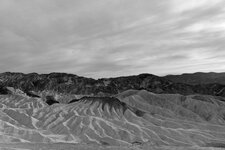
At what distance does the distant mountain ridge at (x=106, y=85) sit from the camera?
6329 inches

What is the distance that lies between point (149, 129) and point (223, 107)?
1622 inches

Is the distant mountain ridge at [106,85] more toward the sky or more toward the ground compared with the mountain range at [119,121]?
more toward the sky

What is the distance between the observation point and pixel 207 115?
97.0 metres

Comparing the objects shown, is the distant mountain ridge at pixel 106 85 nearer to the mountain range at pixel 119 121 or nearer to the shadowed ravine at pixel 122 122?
the mountain range at pixel 119 121

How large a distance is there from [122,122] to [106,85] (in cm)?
9752

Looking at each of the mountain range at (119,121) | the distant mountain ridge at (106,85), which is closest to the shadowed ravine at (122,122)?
the mountain range at (119,121)

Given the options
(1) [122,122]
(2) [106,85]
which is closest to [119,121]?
(1) [122,122]

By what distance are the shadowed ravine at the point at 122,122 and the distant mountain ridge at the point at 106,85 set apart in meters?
46.5

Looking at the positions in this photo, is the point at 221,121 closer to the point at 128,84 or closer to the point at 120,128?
the point at 120,128

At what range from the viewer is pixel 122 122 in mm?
80562

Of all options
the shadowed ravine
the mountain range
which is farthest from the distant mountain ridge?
the shadowed ravine

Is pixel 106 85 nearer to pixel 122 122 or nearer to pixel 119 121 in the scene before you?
pixel 119 121

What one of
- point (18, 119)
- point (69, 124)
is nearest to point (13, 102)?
point (18, 119)

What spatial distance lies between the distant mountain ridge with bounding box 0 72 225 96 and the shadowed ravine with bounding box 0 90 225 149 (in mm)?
46473
